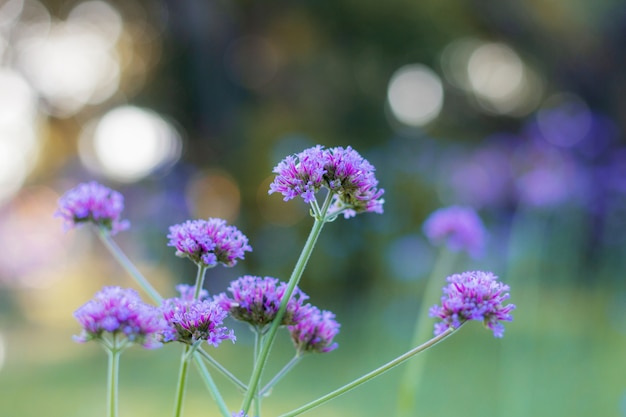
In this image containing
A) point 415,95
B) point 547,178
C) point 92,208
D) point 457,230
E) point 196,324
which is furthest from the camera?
point 415,95

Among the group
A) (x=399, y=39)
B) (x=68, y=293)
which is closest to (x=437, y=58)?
(x=399, y=39)

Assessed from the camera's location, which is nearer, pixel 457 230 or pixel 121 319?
pixel 121 319

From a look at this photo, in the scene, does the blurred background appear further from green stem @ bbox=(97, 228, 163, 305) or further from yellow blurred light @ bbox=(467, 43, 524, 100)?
green stem @ bbox=(97, 228, 163, 305)

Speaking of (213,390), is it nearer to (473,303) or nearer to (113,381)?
(113,381)

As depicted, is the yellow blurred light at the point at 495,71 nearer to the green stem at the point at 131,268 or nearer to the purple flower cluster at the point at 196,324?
the green stem at the point at 131,268

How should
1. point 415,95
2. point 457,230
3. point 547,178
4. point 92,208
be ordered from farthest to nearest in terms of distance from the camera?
point 415,95 < point 547,178 < point 457,230 < point 92,208

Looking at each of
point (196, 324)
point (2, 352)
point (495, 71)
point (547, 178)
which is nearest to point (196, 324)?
point (196, 324)
